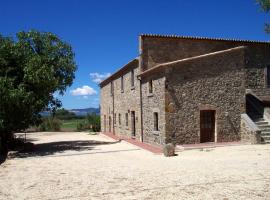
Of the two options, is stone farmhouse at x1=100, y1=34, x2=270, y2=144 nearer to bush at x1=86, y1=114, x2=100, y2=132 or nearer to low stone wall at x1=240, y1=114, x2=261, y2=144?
low stone wall at x1=240, y1=114, x2=261, y2=144

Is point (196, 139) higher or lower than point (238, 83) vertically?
lower

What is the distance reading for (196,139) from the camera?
61.1 ft

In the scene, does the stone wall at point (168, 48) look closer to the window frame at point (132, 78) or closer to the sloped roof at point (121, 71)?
the sloped roof at point (121, 71)

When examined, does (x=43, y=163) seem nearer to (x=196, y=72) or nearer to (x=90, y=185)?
(x=90, y=185)

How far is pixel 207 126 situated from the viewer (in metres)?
19.2

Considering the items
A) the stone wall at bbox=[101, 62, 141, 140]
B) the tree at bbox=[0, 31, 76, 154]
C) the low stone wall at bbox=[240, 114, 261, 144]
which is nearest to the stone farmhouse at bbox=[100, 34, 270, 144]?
the low stone wall at bbox=[240, 114, 261, 144]

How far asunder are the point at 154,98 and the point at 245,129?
16.9ft

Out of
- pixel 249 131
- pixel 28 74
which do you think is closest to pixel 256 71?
pixel 249 131

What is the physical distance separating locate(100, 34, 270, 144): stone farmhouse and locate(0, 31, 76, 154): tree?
500cm

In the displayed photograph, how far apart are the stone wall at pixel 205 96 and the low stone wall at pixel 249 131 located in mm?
295

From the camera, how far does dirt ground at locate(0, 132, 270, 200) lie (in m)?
8.70

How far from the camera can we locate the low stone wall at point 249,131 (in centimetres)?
1795

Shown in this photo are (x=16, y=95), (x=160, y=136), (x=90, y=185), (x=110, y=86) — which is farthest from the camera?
(x=110, y=86)

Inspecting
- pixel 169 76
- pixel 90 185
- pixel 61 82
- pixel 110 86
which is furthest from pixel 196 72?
pixel 110 86
